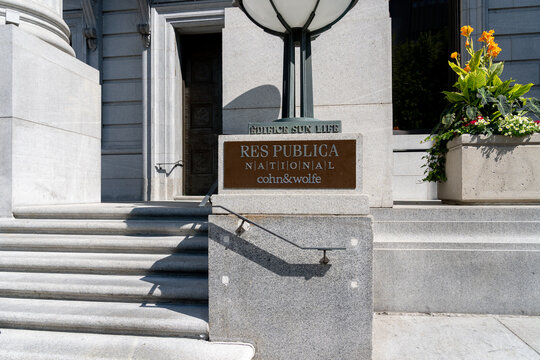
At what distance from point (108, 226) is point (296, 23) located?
3486 mm

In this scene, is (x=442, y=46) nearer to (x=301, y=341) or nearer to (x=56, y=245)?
(x=301, y=341)

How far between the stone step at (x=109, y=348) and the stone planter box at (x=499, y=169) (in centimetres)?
353

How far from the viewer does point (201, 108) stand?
10891 mm

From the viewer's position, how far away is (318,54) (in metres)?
5.48

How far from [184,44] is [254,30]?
229 inches

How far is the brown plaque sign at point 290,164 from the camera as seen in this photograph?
343cm

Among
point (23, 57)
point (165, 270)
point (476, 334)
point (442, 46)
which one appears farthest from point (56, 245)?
point (442, 46)

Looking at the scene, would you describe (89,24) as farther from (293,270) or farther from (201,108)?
(293,270)

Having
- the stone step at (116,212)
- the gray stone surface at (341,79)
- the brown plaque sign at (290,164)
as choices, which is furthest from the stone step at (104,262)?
the gray stone surface at (341,79)

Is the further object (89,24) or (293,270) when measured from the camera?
(89,24)

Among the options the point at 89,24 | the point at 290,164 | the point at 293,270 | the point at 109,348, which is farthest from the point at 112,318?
the point at 89,24

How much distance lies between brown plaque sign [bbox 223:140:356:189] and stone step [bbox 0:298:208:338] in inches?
52.3

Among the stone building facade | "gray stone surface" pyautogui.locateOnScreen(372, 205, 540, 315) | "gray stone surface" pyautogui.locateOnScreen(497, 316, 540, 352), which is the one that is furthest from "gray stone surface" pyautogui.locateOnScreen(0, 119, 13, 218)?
"gray stone surface" pyautogui.locateOnScreen(497, 316, 540, 352)

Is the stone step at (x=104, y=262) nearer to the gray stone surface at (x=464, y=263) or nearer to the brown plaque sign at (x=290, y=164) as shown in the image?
the brown plaque sign at (x=290, y=164)
